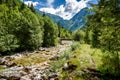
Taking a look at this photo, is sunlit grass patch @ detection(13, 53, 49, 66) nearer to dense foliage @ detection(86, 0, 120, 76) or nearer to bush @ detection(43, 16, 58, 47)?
dense foliage @ detection(86, 0, 120, 76)

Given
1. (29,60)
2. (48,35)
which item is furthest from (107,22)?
(48,35)

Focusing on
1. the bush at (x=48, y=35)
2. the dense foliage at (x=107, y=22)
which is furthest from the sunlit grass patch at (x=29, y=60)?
the bush at (x=48, y=35)

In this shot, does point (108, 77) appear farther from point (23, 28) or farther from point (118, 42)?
point (23, 28)

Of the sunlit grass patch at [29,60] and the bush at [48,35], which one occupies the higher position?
the bush at [48,35]

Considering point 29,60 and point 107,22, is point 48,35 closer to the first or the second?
point 29,60

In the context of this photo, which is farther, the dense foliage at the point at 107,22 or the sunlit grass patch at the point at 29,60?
the sunlit grass patch at the point at 29,60

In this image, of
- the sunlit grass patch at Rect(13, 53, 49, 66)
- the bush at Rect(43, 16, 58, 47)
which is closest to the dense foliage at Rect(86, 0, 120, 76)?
the sunlit grass patch at Rect(13, 53, 49, 66)

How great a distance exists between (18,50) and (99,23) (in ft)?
204

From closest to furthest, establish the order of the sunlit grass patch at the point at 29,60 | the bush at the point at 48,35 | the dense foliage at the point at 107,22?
the dense foliage at the point at 107,22
the sunlit grass patch at the point at 29,60
the bush at the point at 48,35

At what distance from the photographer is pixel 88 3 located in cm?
1897

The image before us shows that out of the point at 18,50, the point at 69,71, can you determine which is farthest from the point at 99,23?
the point at 18,50

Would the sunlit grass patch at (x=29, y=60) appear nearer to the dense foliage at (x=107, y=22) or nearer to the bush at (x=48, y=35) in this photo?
the dense foliage at (x=107, y=22)

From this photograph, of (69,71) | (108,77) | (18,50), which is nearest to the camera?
(108,77)

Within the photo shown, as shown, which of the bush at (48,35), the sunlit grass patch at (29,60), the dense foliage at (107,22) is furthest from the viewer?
the bush at (48,35)
